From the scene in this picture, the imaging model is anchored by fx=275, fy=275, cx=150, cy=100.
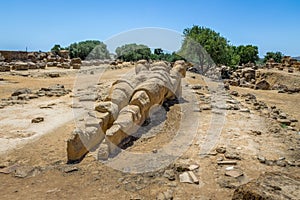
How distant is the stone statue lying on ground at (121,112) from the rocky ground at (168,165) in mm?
306

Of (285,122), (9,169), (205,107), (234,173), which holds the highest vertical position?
(205,107)

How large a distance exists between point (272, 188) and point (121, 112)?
4.26 metres

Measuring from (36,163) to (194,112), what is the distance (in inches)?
203

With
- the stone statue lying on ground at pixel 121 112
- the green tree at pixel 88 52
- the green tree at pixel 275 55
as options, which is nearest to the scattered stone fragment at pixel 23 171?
the stone statue lying on ground at pixel 121 112

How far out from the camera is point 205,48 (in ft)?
85.0

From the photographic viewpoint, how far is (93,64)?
30094mm

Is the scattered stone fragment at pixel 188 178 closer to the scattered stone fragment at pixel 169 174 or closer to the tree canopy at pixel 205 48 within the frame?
the scattered stone fragment at pixel 169 174

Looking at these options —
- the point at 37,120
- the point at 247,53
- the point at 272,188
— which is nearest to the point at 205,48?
the point at 37,120

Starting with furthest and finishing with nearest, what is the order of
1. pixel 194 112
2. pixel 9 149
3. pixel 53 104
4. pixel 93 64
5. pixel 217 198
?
pixel 93 64 → pixel 53 104 → pixel 194 112 → pixel 9 149 → pixel 217 198

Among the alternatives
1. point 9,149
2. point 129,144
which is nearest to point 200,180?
point 129,144

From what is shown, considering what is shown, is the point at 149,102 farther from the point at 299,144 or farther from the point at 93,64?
the point at 93,64

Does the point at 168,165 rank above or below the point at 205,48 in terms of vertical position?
below

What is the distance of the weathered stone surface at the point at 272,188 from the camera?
8.61 ft

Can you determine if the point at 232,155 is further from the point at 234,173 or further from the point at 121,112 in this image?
the point at 121,112
